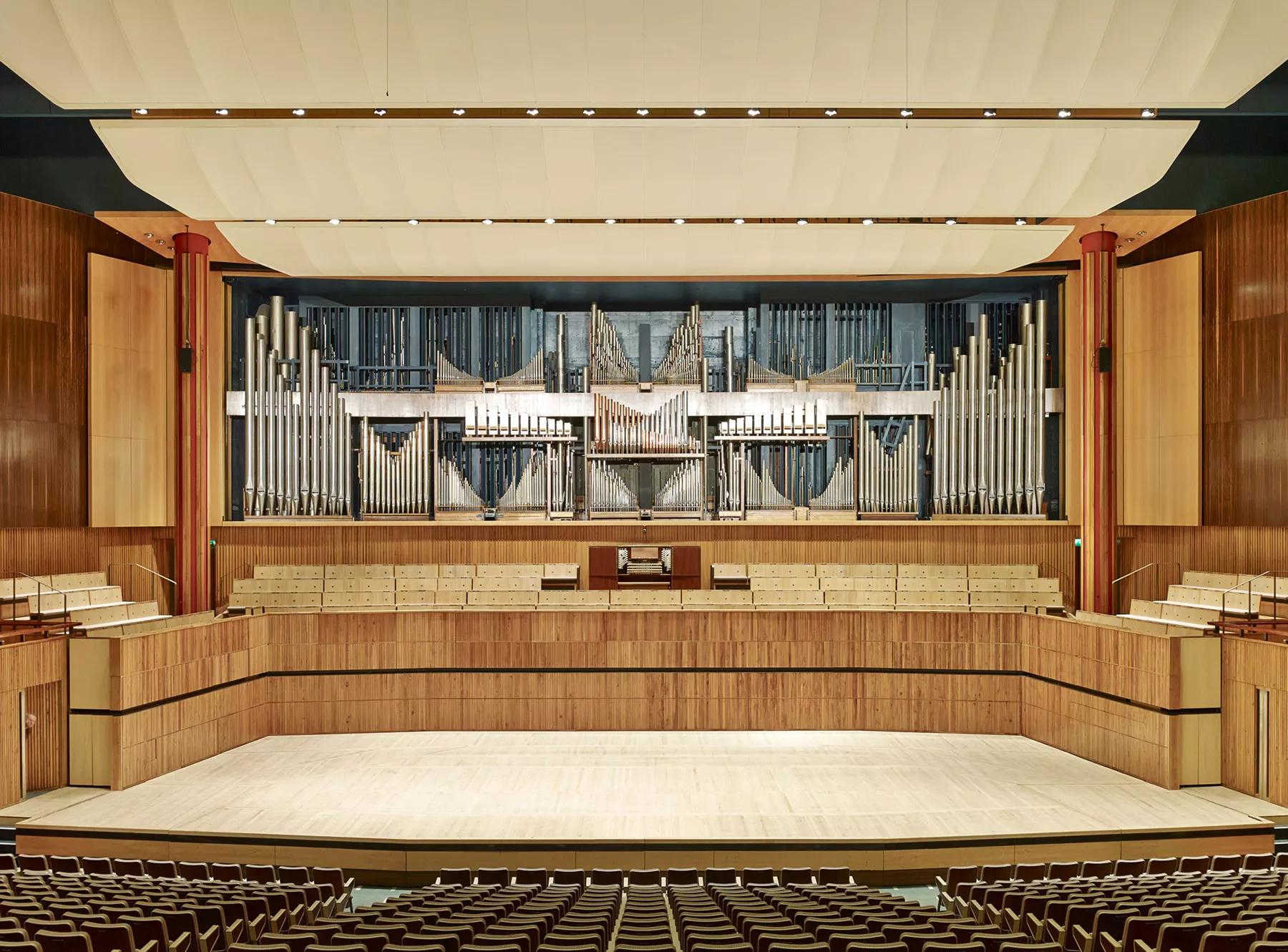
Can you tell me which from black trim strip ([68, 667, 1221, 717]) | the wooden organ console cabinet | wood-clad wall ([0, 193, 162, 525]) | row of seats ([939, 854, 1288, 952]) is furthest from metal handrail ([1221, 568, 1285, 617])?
wood-clad wall ([0, 193, 162, 525])

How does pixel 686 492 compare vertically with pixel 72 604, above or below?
above

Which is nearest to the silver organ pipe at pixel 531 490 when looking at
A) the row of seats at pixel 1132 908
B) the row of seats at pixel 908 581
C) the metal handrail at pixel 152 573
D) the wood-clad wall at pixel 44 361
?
the row of seats at pixel 908 581

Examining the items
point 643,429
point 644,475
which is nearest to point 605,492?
point 644,475

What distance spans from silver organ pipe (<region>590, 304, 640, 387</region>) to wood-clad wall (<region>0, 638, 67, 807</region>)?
5.24 meters

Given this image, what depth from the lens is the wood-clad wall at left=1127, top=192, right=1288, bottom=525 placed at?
7734mm

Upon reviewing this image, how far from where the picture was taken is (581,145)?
6918mm

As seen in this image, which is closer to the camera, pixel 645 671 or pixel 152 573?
pixel 645 671

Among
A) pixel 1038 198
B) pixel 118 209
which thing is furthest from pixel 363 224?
pixel 1038 198

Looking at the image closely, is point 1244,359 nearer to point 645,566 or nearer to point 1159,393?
point 1159,393

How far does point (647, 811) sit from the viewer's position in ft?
18.6

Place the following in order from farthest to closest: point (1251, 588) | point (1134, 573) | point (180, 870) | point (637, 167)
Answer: point (1134, 573) < point (1251, 588) < point (637, 167) < point (180, 870)

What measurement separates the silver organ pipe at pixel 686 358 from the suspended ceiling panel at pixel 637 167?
228 cm

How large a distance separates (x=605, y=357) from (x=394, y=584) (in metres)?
3.04

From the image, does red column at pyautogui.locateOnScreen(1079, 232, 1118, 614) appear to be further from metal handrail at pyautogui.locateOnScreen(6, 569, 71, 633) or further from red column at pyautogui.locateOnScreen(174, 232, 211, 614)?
metal handrail at pyautogui.locateOnScreen(6, 569, 71, 633)
